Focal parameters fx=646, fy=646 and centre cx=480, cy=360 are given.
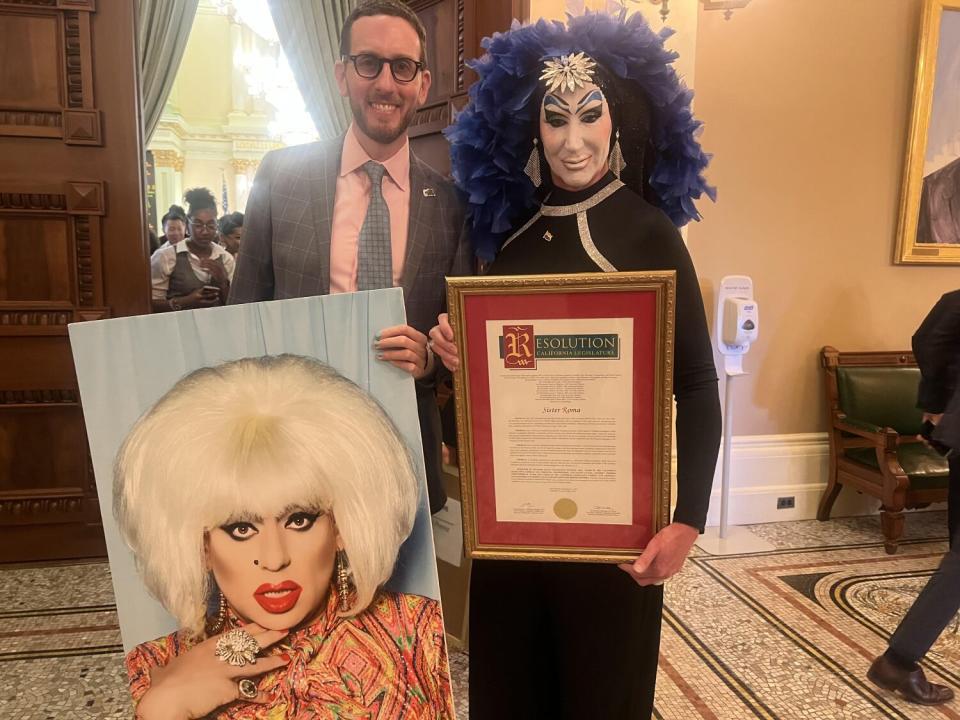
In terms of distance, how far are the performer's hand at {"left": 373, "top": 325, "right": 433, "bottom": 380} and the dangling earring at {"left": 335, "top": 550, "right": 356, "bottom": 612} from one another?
31 cm

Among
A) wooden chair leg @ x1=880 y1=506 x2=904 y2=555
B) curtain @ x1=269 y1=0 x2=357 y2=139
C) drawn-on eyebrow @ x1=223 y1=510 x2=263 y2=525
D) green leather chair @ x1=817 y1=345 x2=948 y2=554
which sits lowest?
wooden chair leg @ x1=880 y1=506 x2=904 y2=555

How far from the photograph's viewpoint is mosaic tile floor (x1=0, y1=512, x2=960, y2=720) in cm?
212

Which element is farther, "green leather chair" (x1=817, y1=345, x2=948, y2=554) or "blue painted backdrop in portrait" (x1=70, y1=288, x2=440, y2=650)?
"green leather chair" (x1=817, y1=345, x2=948, y2=554)

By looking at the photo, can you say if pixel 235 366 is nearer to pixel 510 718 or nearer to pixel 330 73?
pixel 510 718

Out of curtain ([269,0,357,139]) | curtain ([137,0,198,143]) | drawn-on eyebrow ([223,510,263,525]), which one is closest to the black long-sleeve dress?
drawn-on eyebrow ([223,510,263,525])

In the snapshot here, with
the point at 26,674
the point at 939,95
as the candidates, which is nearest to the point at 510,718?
the point at 26,674

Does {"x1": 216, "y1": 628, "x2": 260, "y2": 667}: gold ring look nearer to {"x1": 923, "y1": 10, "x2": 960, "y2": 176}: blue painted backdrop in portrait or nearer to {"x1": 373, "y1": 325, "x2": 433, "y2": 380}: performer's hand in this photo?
{"x1": 373, "y1": 325, "x2": 433, "y2": 380}: performer's hand

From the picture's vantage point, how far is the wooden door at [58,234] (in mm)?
2877

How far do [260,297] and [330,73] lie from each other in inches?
155

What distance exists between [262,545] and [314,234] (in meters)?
0.61

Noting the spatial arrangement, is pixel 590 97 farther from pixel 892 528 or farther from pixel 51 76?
pixel 892 528

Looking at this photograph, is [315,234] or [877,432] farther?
[877,432]

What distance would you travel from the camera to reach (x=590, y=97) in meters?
1.11

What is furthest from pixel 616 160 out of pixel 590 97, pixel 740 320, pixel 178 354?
pixel 740 320
